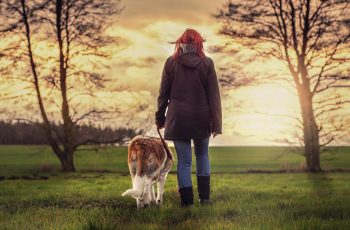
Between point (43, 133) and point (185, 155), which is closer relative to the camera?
point (185, 155)

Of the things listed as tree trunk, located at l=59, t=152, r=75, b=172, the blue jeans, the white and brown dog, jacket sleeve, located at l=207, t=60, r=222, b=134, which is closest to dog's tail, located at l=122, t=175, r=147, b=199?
the white and brown dog

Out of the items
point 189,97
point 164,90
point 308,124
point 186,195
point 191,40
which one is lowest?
point 186,195

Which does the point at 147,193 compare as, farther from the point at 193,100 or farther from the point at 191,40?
the point at 191,40

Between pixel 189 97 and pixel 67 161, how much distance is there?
20.8 metres

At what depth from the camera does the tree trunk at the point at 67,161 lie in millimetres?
27438

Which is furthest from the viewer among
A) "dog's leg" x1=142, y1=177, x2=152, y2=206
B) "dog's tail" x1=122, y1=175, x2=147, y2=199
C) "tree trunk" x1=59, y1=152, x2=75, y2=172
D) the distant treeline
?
"tree trunk" x1=59, y1=152, x2=75, y2=172

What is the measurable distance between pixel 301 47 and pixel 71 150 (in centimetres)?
1233

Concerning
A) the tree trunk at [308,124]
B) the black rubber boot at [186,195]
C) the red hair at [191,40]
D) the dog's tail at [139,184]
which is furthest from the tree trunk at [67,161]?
the red hair at [191,40]

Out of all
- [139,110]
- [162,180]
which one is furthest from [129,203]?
[139,110]

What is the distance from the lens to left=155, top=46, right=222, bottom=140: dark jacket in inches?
305

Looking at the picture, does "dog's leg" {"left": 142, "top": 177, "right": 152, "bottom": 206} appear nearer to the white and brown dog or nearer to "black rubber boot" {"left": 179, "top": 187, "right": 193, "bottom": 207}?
the white and brown dog

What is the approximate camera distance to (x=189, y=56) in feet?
25.6

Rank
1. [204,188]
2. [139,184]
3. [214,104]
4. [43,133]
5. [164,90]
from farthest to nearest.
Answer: [43,133] < [204,188] < [164,90] < [214,104] < [139,184]

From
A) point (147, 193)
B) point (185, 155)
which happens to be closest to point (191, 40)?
point (185, 155)
